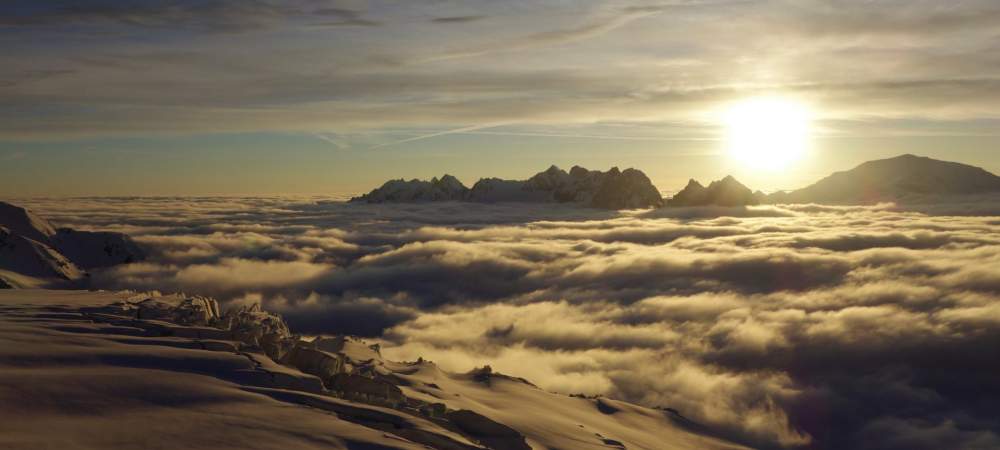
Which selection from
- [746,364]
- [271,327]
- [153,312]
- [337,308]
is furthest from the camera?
[337,308]

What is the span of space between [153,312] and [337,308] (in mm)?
137588

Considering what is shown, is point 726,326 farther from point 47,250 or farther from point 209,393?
point 209,393

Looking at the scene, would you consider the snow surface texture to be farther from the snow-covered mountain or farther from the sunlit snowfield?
the sunlit snowfield

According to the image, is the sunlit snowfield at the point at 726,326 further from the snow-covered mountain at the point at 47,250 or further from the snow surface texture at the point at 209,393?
the snow surface texture at the point at 209,393

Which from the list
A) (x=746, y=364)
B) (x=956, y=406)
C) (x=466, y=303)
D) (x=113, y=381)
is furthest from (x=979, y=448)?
(x=466, y=303)

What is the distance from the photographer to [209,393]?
614 inches

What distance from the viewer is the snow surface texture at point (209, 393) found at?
41.9 feet

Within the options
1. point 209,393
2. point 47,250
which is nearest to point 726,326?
point 47,250

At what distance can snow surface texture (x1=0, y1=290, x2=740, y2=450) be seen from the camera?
12.8 m

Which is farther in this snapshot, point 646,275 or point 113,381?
point 646,275

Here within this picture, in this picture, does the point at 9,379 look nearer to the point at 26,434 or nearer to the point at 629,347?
the point at 26,434

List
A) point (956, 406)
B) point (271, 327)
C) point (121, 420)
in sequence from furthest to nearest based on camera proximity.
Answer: point (956, 406) < point (271, 327) < point (121, 420)

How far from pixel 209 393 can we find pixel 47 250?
333 feet

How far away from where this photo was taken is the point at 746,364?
11731 centimetres
